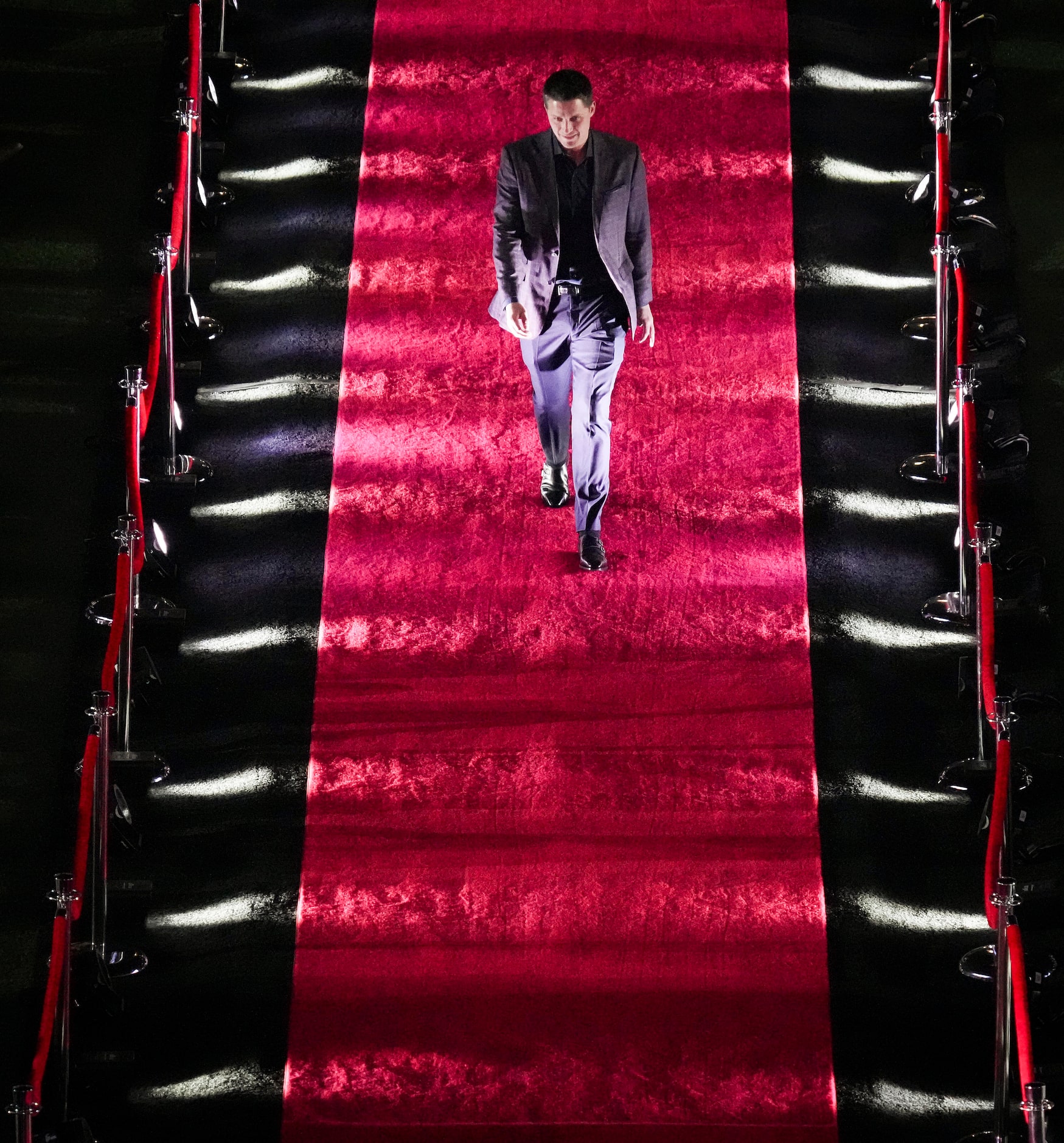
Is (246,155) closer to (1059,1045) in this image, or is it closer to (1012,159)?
(1012,159)

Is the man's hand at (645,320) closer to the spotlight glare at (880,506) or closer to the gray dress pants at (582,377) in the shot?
the gray dress pants at (582,377)

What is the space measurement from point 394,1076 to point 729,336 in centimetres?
276

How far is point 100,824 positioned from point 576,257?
6.36 feet

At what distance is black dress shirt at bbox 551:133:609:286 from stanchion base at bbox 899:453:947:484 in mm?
1356

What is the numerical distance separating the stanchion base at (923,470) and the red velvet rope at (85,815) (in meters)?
2.67

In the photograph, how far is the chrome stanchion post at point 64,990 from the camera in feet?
13.0

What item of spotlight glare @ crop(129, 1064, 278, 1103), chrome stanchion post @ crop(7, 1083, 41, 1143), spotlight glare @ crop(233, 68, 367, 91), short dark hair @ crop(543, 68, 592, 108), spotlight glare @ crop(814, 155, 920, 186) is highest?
spotlight glare @ crop(233, 68, 367, 91)

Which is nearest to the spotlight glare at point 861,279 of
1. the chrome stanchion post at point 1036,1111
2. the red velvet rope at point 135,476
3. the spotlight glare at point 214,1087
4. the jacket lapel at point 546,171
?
the jacket lapel at point 546,171

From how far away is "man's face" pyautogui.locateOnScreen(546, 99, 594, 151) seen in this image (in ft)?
14.4

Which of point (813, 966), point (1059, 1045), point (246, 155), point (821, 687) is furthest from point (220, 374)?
point (1059, 1045)

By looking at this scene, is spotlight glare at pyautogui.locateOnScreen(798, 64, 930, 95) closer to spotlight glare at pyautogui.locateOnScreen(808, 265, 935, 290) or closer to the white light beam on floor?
spotlight glare at pyautogui.locateOnScreen(808, 265, 935, 290)

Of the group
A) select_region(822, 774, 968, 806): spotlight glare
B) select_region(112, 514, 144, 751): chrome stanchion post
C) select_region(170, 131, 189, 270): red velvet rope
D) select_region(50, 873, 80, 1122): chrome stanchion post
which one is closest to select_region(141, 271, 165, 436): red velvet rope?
select_region(170, 131, 189, 270): red velvet rope

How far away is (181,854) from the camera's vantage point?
4.71 metres

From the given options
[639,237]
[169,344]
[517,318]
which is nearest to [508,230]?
[517,318]
